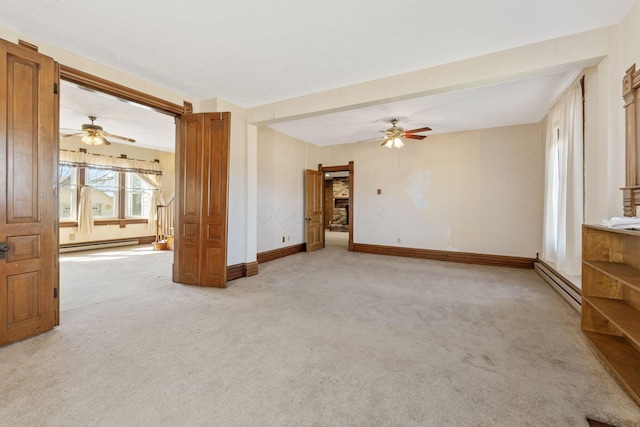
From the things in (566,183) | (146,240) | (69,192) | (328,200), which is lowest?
(146,240)

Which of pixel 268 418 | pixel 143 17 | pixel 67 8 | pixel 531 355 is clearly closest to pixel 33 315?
pixel 268 418

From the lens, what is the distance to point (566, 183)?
136 inches

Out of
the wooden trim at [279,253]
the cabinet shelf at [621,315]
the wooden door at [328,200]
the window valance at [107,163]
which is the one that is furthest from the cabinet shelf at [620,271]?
the wooden door at [328,200]

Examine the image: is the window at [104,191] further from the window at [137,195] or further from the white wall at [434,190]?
the white wall at [434,190]

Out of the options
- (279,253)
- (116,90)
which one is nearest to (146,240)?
(279,253)

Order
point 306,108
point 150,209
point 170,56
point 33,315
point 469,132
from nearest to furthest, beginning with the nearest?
point 33,315, point 170,56, point 306,108, point 469,132, point 150,209

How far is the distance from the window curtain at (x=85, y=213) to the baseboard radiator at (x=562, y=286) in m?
9.64

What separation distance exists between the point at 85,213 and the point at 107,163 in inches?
56.1

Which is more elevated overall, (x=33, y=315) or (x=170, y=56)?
(x=170, y=56)

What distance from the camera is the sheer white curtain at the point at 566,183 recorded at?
3180 mm

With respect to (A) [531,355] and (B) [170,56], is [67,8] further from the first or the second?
(A) [531,355]

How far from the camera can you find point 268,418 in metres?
1.52

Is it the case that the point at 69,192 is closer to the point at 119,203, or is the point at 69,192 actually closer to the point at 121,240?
the point at 119,203

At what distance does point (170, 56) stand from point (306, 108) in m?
1.78
